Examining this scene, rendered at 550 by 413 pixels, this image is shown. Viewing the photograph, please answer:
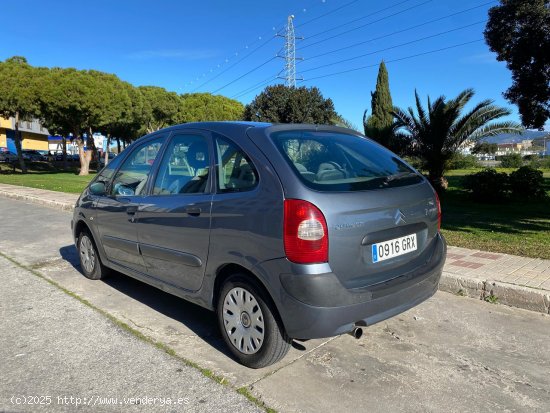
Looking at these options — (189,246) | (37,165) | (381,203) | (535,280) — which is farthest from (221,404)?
(37,165)

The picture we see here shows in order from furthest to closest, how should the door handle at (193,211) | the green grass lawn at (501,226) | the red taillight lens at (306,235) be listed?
the green grass lawn at (501,226) < the door handle at (193,211) < the red taillight lens at (306,235)

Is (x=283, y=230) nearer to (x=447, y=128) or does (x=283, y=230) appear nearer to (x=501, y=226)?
(x=501, y=226)

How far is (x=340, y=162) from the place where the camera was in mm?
3227

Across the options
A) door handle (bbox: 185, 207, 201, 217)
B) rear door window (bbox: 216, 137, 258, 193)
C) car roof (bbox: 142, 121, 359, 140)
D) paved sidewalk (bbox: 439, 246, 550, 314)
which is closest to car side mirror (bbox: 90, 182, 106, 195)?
car roof (bbox: 142, 121, 359, 140)

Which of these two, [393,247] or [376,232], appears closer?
[376,232]

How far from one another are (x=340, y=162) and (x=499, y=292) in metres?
2.39

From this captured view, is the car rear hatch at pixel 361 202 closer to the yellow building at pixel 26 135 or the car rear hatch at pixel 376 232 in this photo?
the car rear hatch at pixel 376 232

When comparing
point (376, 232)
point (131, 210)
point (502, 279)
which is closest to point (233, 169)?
point (376, 232)

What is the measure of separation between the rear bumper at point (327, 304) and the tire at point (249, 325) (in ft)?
0.49

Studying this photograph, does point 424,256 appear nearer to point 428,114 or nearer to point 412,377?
point 412,377

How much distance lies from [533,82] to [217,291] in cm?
1242

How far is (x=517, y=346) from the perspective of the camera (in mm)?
3471

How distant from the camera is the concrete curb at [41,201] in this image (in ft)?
38.5

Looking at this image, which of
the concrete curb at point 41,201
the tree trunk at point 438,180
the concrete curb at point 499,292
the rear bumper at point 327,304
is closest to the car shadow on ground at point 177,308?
the rear bumper at point 327,304
